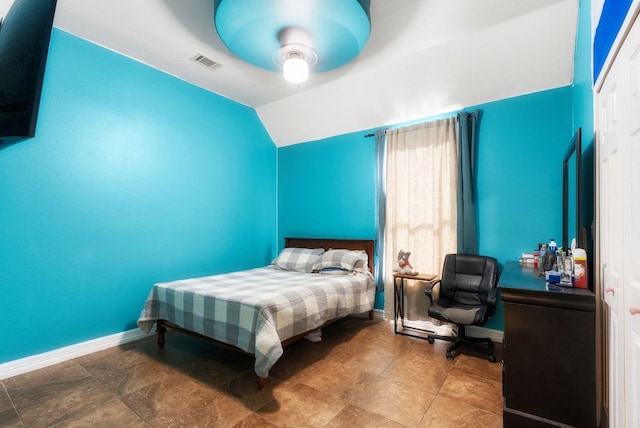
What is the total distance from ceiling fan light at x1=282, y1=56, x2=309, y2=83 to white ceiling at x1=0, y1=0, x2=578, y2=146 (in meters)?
0.69

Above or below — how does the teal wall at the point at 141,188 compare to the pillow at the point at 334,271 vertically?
above

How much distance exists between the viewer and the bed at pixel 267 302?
7.96ft

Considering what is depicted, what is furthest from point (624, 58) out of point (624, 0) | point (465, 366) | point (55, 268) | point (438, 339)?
point (55, 268)

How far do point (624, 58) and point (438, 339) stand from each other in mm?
2857

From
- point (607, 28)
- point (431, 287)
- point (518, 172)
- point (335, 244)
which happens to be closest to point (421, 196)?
point (518, 172)

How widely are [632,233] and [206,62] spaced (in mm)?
3768

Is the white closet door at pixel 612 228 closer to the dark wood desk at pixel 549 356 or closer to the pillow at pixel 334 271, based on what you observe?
the dark wood desk at pixel 549 356

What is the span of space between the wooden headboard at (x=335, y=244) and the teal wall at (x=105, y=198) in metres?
0.96

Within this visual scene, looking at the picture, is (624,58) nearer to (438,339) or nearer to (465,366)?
(465,366)

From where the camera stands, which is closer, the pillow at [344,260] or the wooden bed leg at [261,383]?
the wooden bed leg at [261,383]

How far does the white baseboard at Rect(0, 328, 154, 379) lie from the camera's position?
2602mm

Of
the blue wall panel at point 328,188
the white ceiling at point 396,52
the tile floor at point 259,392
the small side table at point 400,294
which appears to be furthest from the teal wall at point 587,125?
the blue wall panel at point 328,188

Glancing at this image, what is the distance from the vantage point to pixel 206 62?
343 centimetres

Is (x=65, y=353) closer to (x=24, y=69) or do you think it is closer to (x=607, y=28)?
(x=24, y=69)
